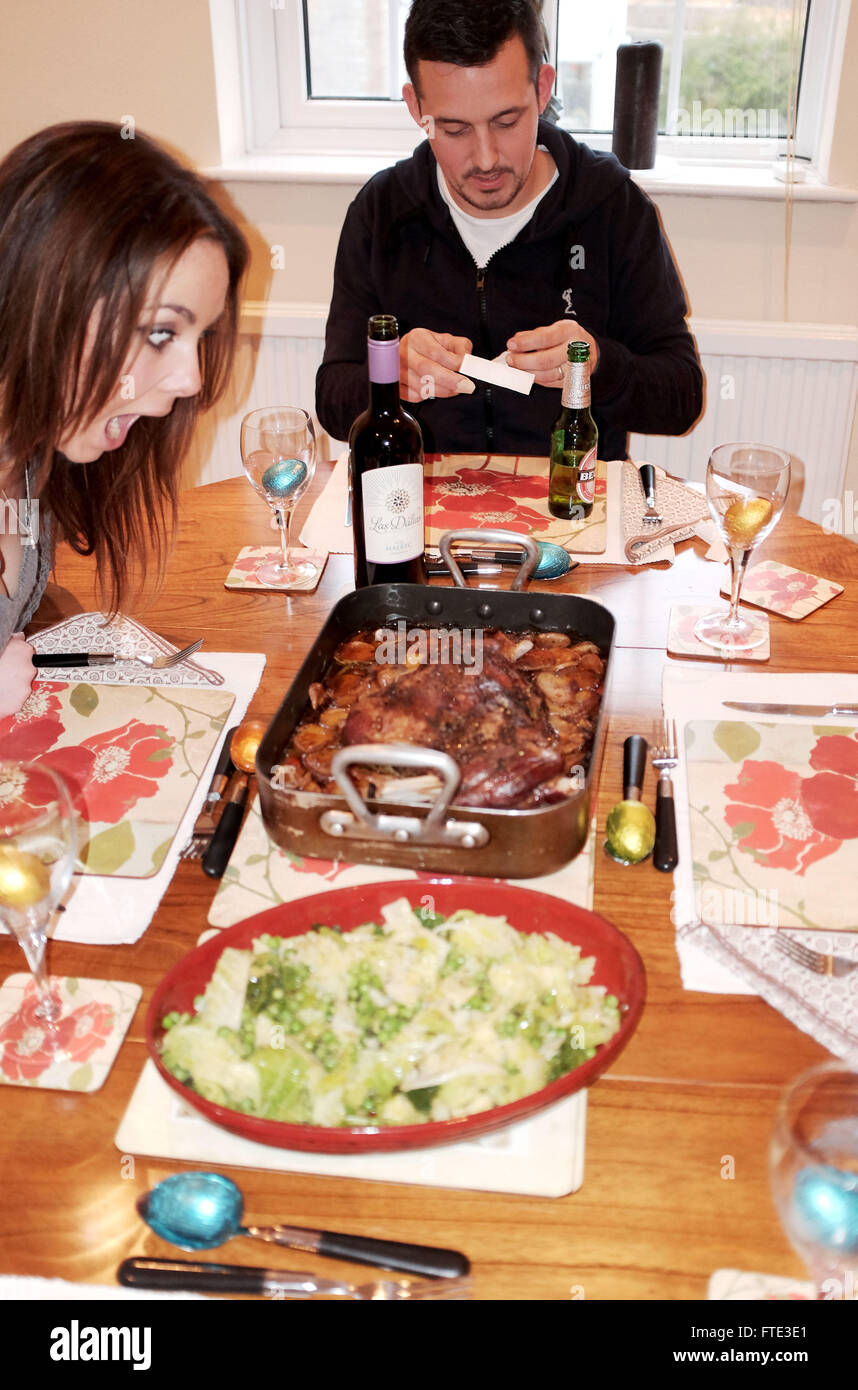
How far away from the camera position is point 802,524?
1.74 metres

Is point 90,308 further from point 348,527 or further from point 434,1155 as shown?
point 434,1155

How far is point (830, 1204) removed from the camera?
0.66 meters

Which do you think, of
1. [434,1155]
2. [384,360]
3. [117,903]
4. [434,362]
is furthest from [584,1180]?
[434,362]

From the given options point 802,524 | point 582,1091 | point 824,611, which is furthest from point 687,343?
point 582,1091

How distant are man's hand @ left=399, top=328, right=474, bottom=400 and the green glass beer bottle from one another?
18 centimetres

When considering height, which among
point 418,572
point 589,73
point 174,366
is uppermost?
point 589,73

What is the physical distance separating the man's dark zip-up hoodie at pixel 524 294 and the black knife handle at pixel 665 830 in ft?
3.83

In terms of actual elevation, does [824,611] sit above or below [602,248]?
below

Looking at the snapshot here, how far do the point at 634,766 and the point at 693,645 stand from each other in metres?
0.32

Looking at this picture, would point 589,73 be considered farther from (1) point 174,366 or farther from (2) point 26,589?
(2) point 26,589

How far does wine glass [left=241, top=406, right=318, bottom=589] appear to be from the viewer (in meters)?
1.58

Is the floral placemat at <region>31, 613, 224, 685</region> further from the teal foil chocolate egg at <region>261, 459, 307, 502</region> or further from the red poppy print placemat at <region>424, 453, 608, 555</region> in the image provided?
the red poppy print placemat at <region>424, 453, 608, 555</region>

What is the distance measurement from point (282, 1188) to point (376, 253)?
75.0 inches

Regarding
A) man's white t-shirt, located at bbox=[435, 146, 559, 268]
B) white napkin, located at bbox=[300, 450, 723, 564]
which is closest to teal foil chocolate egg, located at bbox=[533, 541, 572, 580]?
white napkin, located at bbox=[300, 450, 723, 564]
